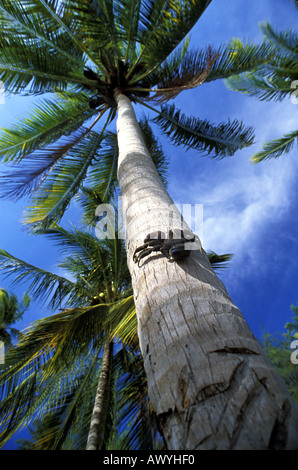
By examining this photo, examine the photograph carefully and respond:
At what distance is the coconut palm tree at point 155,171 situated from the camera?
2.90 feet

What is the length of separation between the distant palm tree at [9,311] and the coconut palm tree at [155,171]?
8553 millimetres

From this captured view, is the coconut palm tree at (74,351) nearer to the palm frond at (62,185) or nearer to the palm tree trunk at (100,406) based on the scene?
the palm tree trunk at (100,406)

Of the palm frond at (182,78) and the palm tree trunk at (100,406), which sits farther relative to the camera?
the palm frond at (182,78)


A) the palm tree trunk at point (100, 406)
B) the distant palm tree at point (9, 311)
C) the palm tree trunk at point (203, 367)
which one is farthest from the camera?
the distant palm tree at point (9, 311)

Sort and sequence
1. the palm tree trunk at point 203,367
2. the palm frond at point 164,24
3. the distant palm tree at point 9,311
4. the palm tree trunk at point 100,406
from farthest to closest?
the distant palm tree at point 9,311
the palm frond at point 164,24
the palm tree trunk at point 100,406
the palm tree trunk at point 203,367

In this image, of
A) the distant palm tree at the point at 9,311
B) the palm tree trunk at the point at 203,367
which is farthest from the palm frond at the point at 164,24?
the distant palm tree at the point at 9,311

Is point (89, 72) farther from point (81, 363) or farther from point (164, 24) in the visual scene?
point (81, 363)

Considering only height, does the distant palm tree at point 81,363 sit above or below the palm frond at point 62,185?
below

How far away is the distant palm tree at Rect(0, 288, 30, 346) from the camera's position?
1257 centimetres

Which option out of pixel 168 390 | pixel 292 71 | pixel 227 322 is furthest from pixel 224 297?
pixel 292 71

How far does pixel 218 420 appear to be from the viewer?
828 millimetres

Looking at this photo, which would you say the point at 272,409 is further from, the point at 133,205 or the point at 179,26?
the point at 179,26

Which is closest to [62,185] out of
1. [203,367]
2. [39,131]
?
[39,131]

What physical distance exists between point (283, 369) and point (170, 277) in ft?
33.4
